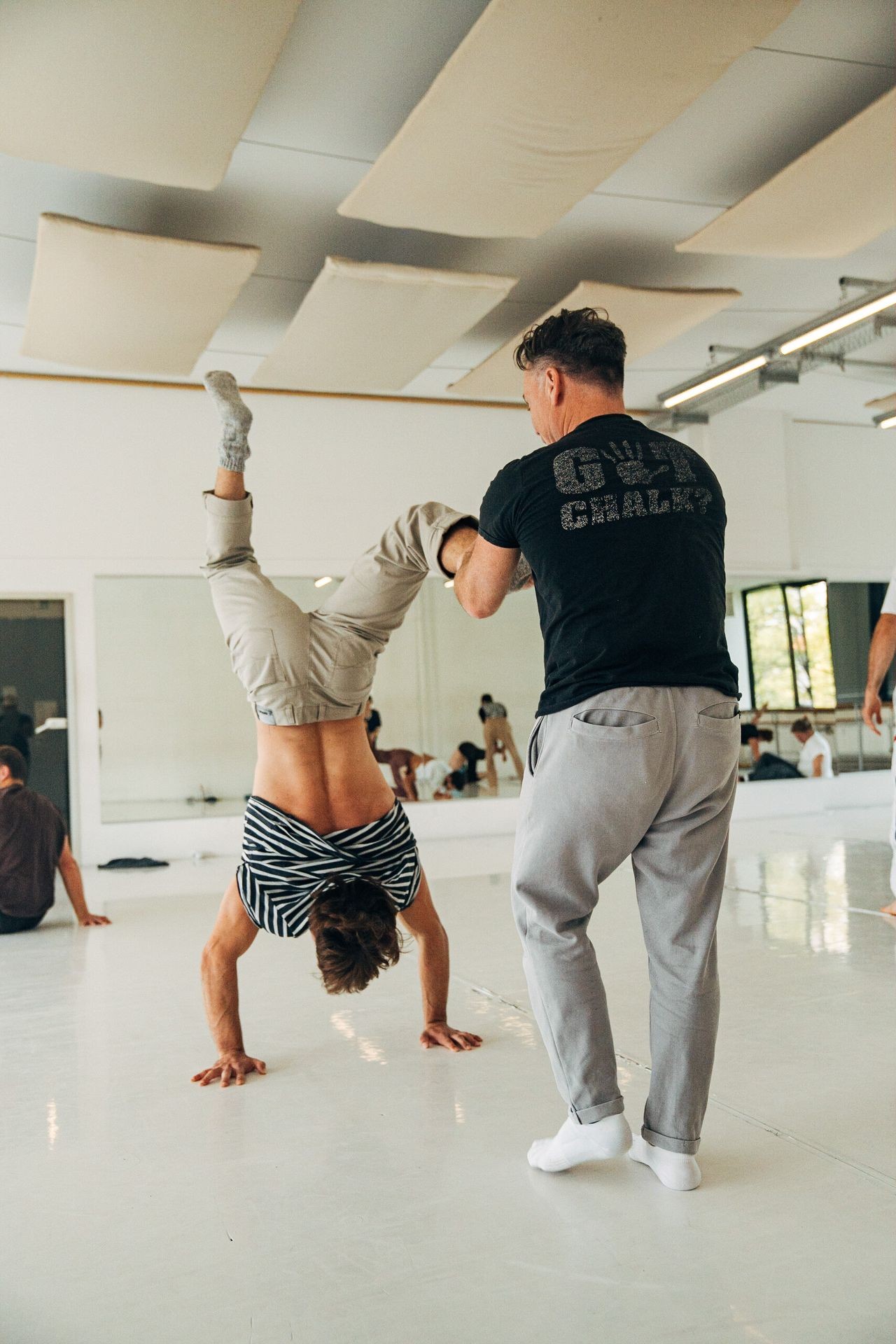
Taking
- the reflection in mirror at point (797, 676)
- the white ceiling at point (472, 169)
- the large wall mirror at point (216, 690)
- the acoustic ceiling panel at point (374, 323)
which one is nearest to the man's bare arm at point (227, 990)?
the white ceiling at point (472, 169)

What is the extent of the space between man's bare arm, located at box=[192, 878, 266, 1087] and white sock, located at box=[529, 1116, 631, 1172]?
3.06 feet

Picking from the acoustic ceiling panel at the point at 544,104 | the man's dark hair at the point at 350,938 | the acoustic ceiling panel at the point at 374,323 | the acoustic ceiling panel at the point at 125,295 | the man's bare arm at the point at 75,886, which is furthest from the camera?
the acoustic ceiling panel at the point at 374,323

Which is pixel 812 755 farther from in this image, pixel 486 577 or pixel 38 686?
pixel 486 577

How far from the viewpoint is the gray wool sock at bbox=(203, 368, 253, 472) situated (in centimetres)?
260

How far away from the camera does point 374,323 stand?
241 inches

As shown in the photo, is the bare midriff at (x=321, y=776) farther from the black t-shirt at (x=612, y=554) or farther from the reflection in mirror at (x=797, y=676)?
the reflection in mirror at (x=797, y=676)

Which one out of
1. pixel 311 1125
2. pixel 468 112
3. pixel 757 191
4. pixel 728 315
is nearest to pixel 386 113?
pixel 468 112

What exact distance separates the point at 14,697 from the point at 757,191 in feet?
20.4

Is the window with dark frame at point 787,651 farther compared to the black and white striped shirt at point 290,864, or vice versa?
the window with dark frame at point 787,651

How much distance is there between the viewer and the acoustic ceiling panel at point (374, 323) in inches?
221

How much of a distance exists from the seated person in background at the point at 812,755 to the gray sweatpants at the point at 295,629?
7.89 meters

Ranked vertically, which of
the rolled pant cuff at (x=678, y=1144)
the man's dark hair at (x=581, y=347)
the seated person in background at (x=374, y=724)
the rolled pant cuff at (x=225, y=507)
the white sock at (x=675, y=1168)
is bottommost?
the white sock at (x=675, y=1168)

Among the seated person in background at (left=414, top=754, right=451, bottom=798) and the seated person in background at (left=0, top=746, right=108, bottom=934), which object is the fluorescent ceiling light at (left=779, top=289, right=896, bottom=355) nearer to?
the seated person in background at (left=414, top=754, right=451, bottom=798)

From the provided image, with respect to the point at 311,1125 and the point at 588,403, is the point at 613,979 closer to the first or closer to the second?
the point at 311,1125
